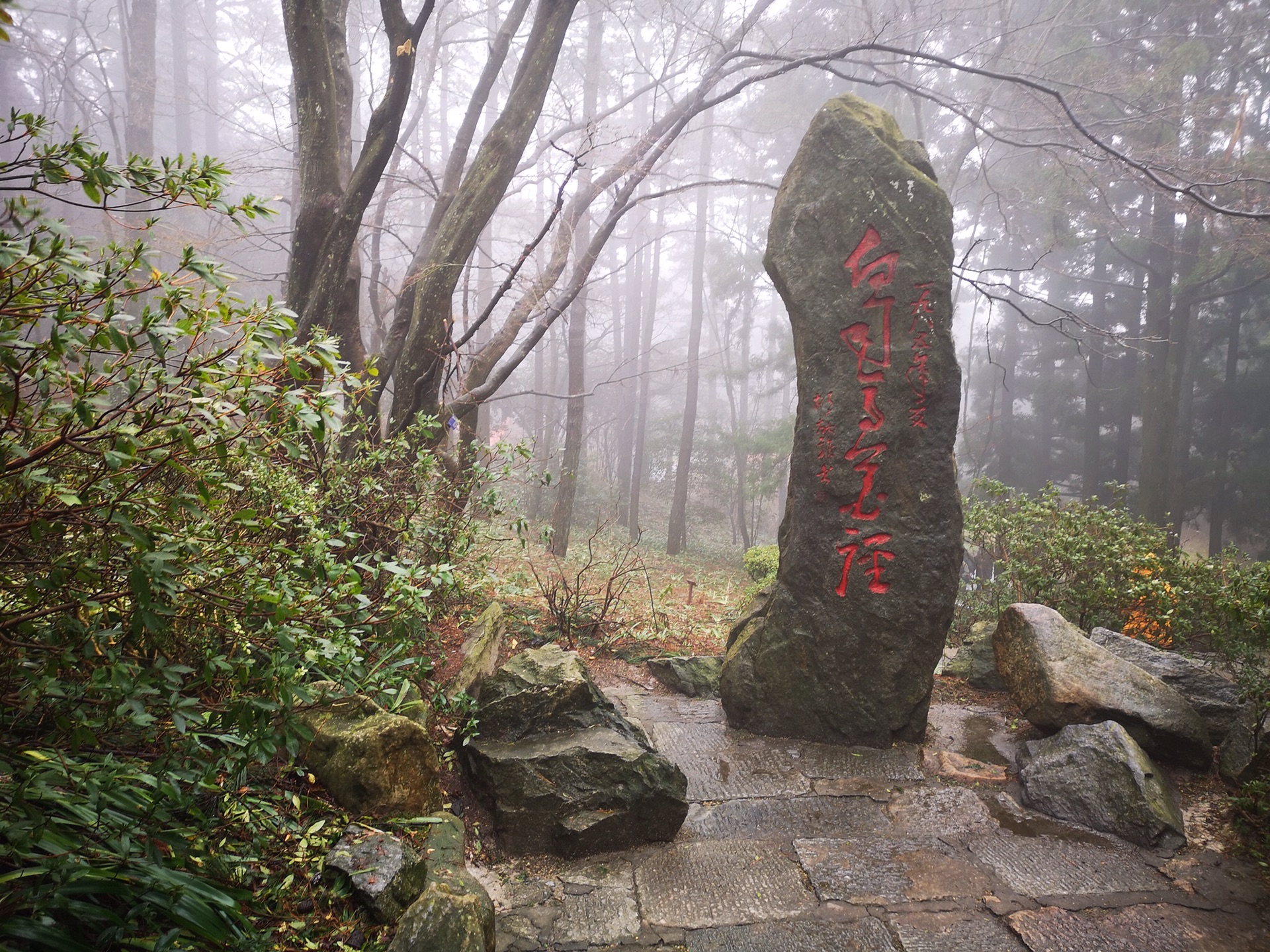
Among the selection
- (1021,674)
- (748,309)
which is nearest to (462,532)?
(1021,674)

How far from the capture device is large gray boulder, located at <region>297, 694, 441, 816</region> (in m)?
2.37

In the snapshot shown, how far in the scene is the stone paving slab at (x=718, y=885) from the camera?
249 cm

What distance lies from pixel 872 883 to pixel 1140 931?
94cm

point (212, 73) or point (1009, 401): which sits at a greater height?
point (212, 73)

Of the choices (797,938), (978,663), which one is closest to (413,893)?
(797,938)

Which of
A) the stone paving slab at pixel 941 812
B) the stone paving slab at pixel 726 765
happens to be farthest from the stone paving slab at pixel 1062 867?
the stone paving slab at pixel 726 765

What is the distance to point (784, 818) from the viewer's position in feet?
10.3

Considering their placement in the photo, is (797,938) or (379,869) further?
(797,938)

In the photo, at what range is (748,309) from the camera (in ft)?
54.7

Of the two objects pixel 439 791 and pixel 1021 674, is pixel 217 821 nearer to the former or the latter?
pixel 439 791

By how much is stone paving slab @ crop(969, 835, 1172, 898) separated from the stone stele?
91 cm

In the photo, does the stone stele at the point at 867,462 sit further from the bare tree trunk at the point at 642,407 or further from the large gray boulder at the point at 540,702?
the bare tree trunk at the point at 642,407

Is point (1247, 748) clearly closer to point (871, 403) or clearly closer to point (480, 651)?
point (871, 403)

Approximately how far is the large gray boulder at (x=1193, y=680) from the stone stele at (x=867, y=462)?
1.37 meters
